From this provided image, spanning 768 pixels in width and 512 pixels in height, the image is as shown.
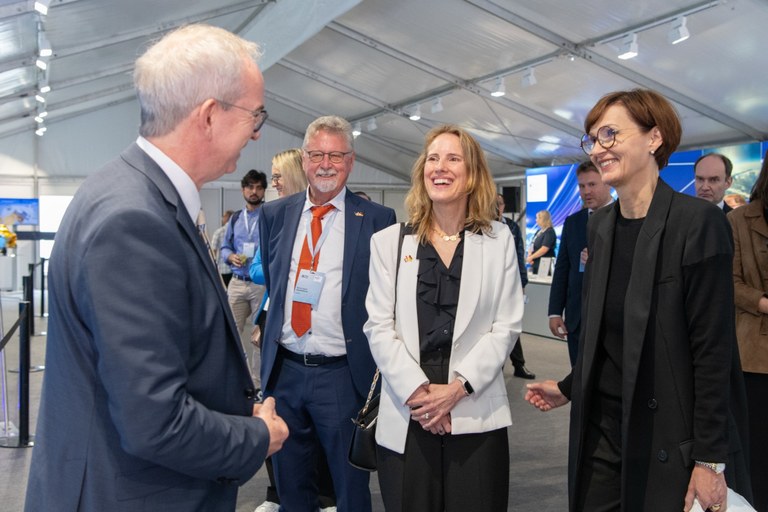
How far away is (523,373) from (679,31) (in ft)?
12.5

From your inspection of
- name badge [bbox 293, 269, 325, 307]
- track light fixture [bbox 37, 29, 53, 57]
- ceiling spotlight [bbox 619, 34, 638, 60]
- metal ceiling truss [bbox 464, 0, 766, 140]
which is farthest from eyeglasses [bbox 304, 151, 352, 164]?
track light fixture [bbox 37, 29, 53, 57]

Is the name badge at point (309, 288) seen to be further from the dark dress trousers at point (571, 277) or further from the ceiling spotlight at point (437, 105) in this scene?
the ceiling spotlight at point (437, 105)

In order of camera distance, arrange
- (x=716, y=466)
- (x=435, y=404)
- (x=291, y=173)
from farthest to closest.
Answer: (x=291, y=173)
(x=435, y=404)
(x=716, y=466)

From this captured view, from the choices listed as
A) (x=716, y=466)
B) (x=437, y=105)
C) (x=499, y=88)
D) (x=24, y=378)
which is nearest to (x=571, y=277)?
(x=716, y=466)

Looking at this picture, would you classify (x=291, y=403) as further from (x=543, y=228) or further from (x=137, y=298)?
(x=543, y=228)

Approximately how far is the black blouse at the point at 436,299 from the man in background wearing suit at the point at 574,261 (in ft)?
6.11

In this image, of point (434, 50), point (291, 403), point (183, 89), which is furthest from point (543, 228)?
point (183, 89)

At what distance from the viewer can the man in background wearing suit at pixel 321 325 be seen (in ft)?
8.16

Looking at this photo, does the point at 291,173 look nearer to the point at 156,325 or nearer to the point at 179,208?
the point at 179,208

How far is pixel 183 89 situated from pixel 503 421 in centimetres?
139

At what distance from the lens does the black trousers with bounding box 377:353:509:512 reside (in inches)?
78.7

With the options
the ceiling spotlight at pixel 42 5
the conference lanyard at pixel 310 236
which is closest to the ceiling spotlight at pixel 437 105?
the ceiling spotlight at pixel 42 5

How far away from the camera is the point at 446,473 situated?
79.5 inches

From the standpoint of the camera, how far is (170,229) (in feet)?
3.67
